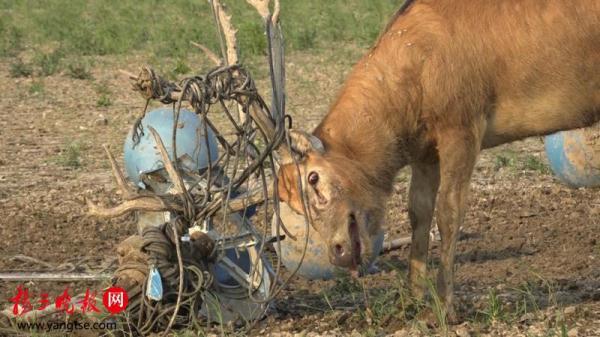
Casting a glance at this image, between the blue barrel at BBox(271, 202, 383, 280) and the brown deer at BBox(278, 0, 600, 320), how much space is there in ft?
2.39

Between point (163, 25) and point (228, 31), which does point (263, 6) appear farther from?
point (163, 25)

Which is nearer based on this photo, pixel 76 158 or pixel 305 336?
pixel 305 336

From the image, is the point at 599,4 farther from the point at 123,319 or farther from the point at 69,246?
the point at 69,246

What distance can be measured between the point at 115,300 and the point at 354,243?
4.76 ft

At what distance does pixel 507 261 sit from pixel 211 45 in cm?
1349

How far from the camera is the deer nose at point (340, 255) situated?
281 inches

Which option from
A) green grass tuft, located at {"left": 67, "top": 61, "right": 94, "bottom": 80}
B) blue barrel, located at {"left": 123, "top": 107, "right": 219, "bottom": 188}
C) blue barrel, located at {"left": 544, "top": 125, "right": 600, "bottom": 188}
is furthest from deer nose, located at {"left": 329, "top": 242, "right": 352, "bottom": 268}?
green grass tuft, located at {"left": 67, "top": 61, "right": 94, "bottom": 80}

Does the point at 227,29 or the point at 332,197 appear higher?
the point at 227,29

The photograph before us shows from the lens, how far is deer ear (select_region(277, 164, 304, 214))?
735 centimetres

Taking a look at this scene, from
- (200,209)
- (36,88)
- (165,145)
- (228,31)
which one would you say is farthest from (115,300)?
(36,88)

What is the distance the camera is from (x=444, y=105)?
7680mm

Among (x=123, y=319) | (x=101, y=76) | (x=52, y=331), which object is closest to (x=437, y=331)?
(x=123, y=319)

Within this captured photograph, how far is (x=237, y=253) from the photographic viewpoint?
7875 millimetres

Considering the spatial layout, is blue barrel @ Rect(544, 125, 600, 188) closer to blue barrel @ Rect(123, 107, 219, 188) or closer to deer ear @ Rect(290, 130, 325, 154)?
blue barrel @ Rect(123, 107, 219, 188)
